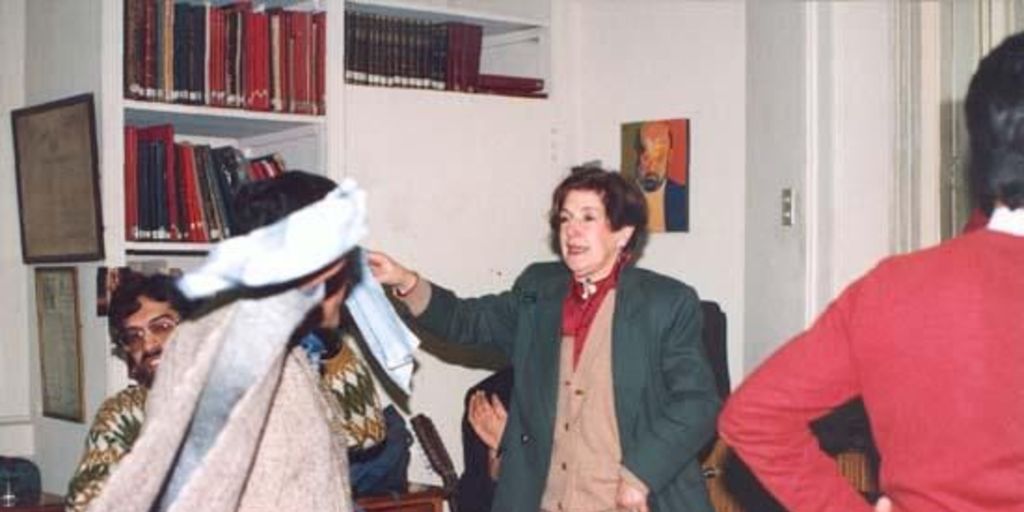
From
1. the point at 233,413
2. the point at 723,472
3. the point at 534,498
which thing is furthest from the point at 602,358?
the point at 233,413

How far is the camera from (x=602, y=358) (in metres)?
3.03

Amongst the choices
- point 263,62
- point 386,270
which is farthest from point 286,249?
point 263,62

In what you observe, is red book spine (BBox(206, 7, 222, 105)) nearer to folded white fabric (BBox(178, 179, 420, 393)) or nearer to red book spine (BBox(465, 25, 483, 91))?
red book spine (BBox(465, 25, 483, 91))

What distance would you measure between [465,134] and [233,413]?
2.43 m

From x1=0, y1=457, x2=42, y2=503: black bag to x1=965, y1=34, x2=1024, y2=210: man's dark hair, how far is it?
2.70m

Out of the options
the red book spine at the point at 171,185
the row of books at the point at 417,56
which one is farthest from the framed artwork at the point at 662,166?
the red book spine at the point at 171,185

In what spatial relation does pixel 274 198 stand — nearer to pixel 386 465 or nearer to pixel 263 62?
pixel 386 465

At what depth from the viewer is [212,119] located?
3.79 meters

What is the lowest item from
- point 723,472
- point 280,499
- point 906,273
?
point 723,472

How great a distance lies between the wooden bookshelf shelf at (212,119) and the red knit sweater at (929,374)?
2.25 meters

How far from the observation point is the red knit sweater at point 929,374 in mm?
1614

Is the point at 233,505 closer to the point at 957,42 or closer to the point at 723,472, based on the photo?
the point at 723,472

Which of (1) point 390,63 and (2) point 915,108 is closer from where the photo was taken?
(2) point 915,108

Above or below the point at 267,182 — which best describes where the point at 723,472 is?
below
